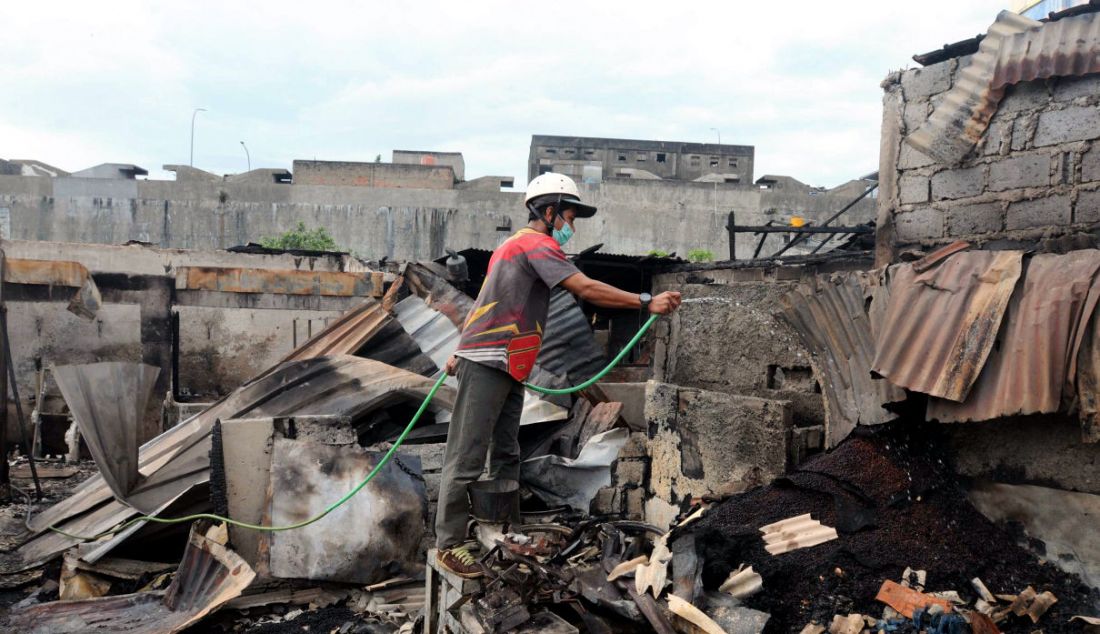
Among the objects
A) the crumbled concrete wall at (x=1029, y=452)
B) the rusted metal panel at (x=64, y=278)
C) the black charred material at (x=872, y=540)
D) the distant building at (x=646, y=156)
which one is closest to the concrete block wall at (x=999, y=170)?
the crumbled concrete wall at (x=1029, y=452)

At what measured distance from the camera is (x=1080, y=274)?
281cm

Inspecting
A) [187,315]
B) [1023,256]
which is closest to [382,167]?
[187,315]

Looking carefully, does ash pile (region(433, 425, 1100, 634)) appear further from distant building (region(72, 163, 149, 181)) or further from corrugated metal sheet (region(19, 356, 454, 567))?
distant building (region(72, 163, 149, 181))

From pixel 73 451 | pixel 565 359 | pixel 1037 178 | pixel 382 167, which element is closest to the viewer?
pixel 1037 178

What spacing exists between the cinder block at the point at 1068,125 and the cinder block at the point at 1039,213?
0.30 metres

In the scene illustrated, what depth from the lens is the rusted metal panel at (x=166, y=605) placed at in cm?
416

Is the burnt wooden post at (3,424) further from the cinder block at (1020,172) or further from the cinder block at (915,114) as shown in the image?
the cinder block at (1020,172)

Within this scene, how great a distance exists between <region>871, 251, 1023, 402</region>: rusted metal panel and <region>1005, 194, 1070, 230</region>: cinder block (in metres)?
1.34

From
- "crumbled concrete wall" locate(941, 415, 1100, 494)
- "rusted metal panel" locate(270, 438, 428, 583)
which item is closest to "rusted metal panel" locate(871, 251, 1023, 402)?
"crumbled concrete wall" locate(941, 415, 1100, 494)

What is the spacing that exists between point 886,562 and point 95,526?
4.77 meters

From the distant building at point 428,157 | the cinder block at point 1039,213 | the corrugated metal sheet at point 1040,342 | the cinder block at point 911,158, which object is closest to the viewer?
the corrugated metal sheet at point 1040,342

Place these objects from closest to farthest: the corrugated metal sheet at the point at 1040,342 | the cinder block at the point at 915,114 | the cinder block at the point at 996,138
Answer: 1. the corrugated metal sheet at the point at 1040,342
2. the cinder block at the point at 996,138
3. the cinder block at the point at 915,114

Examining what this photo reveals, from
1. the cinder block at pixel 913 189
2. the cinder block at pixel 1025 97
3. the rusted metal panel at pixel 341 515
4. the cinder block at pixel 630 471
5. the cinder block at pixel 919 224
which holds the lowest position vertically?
the rusted metal panel at pixel 341 515

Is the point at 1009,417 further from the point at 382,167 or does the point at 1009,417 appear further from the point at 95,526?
the point at 382,167
